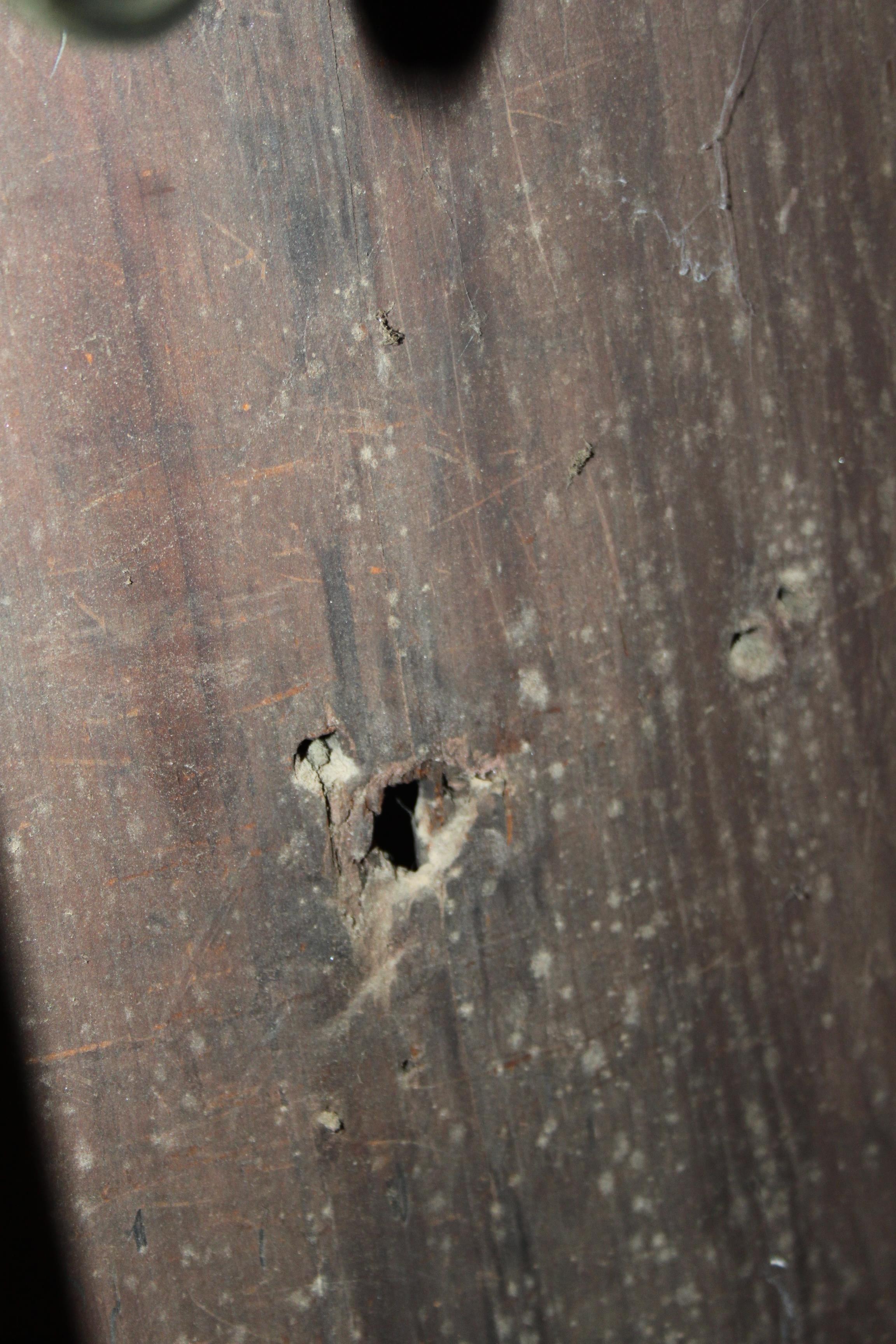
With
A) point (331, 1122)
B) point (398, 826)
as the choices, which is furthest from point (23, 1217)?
point (398, 826)

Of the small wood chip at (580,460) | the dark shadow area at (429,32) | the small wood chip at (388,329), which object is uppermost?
the dark shadow area at (429,32)

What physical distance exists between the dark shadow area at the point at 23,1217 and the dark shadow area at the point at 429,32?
1.76 meters

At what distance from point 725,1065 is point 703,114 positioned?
1.81 meters

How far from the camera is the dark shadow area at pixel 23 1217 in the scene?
164 centimetres

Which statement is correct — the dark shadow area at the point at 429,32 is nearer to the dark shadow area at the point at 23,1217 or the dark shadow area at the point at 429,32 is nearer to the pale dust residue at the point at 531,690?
the pale dust residue at the point at 531,690

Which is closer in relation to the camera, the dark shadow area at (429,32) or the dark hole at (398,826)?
the dark shadow area at (429,32)

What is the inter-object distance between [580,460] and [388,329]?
44 centimetres

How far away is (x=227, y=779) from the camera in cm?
164

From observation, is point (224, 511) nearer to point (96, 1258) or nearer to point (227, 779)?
point (227, 779)

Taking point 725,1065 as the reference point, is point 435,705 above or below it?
above

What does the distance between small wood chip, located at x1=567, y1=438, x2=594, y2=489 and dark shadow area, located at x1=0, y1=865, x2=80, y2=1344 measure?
1.37 m

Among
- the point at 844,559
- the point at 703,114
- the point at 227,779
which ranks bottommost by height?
the point at 227,779

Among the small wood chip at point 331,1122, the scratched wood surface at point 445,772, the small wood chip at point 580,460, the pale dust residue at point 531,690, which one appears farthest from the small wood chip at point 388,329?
the small wood chip at point 331,1122

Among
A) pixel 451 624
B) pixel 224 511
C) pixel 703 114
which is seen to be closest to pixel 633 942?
pixel 451 624
